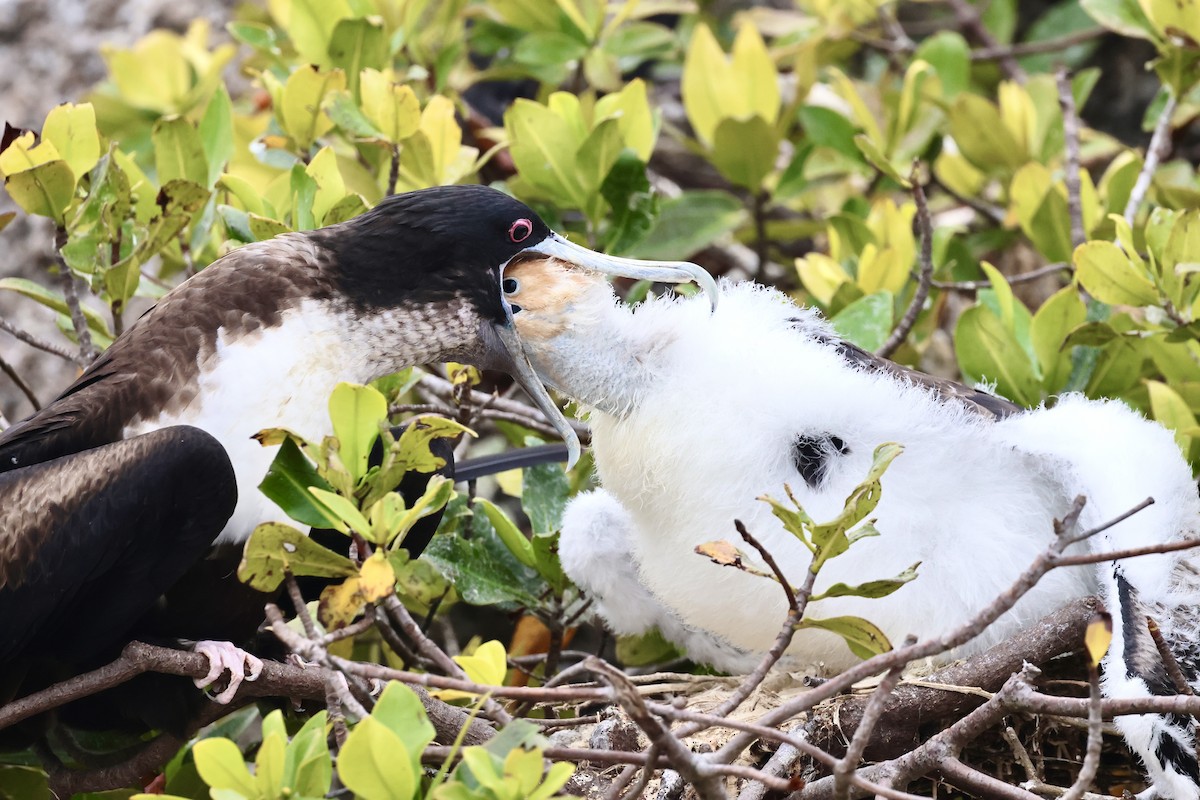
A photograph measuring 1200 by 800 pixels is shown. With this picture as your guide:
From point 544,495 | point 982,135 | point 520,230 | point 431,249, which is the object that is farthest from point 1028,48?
point 431,249

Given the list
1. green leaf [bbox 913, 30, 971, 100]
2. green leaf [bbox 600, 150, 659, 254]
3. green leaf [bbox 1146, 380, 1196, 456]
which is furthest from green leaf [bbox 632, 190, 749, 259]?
green leaf [bbox 1146, 380, 1196, 456]

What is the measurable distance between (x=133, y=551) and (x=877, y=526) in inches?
35.6

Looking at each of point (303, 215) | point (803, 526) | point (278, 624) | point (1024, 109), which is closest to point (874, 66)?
point (1024, 109)

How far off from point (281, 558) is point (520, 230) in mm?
636

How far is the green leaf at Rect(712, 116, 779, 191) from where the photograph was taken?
2611 mm

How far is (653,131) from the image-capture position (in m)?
2.44

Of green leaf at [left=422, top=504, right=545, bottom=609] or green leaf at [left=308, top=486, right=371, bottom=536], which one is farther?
green leaf at [left=422, top=504, right=545, bottom=609]

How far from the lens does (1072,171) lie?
2439 mm

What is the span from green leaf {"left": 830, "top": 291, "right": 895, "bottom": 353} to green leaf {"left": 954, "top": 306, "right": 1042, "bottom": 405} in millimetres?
113

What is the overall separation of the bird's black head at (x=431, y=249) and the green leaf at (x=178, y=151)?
0.45 meters

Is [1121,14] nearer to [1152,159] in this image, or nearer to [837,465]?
[1152,159]

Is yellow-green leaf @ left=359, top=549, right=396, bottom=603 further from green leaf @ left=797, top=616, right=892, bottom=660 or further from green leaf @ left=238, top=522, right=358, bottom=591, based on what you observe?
green leaf @ left=797, top=616, right=892, bottom=660

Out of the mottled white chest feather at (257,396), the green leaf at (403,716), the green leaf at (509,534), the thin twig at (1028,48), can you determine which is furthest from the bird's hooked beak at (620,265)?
the thin twig at (1028,48)

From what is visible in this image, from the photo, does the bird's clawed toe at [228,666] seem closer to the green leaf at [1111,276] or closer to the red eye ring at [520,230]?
the red eye ring at [520,230]
